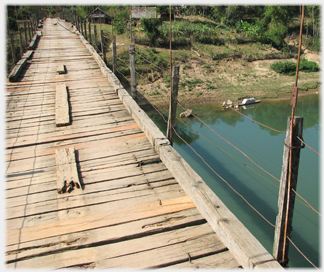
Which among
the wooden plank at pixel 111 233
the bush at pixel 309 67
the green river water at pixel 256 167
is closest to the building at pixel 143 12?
the bush at pixel 309 67

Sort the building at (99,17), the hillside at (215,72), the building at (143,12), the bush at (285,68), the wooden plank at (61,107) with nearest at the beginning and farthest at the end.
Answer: the wooden plank at (61,107), the hillside at (215,72), the bush at (285,68), the building at (143,12), the building at (99,17)

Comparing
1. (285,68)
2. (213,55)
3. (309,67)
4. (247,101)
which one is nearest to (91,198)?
(247,101)

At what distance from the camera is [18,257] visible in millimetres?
2066

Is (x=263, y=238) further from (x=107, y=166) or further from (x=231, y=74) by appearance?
(x=231, y=74)

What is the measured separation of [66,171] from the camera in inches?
120

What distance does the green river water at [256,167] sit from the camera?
5.64 m

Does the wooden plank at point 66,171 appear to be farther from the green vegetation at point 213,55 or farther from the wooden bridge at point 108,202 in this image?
the green vegetation at point 213,55

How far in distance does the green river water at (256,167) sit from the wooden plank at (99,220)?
3.48 meters

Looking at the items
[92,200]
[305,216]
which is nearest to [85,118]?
[92,200]

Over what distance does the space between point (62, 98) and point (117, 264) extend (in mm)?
3917

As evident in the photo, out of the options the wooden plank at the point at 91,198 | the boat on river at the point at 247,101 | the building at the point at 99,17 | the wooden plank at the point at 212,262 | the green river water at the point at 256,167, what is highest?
the building at the point at 99,17

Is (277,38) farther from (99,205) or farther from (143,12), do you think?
(99,205)

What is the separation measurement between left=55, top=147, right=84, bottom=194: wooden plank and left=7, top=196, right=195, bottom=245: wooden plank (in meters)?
0.48

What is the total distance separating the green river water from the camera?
18.5 feet
